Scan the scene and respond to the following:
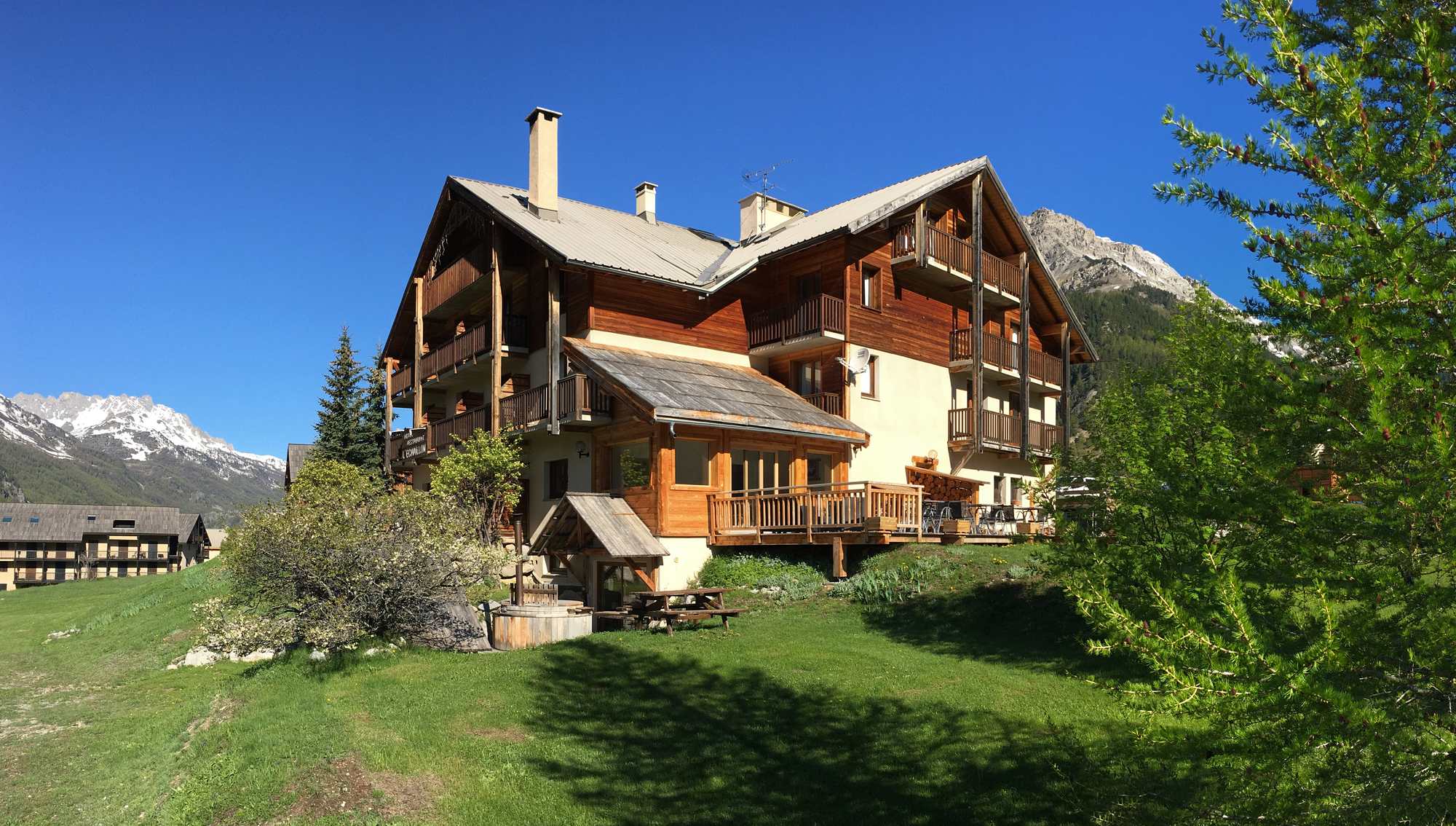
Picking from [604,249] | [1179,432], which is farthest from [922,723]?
[604,249]

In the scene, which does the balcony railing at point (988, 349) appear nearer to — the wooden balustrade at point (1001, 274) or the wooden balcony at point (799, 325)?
the wooden balustrade at point (1001, 274)

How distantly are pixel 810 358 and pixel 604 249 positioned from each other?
6.71 meters

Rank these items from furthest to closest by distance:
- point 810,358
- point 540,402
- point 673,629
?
point 810,358, point 540,402, point 673,629

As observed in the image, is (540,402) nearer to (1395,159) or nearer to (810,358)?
(810,358)

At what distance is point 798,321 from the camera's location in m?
26.8

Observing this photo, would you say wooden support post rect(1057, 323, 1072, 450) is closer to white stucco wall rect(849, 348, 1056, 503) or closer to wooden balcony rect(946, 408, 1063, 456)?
wooden balcony rect(946, 408, 1063, 456)

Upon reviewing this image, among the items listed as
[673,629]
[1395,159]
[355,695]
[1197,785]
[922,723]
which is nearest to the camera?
[1395,159]

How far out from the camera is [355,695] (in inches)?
519

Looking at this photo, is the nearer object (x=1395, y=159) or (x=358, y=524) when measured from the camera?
(x=1395, y=159)

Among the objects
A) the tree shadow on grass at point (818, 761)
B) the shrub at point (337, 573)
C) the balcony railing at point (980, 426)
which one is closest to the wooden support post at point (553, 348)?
the shrub at point (337, 573)

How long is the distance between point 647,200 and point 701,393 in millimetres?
13608

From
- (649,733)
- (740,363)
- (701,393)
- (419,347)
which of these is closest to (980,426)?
(740,363)

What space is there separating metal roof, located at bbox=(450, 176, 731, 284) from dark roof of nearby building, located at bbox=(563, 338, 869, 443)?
2.35 metres

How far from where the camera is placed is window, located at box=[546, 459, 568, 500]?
2664 centimetres
